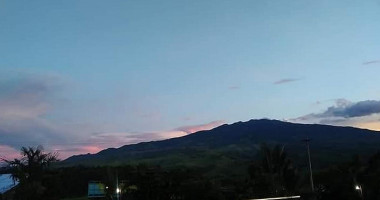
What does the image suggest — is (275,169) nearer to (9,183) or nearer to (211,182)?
(211,182)

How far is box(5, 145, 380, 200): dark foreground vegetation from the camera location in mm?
40156

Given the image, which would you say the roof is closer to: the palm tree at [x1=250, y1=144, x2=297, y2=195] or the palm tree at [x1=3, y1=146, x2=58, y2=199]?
the palm tree at [x1=3, y1=146, x2=58, y2=199]

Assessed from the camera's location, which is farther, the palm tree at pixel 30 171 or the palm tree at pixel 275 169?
the palm tree at pixel 275 169

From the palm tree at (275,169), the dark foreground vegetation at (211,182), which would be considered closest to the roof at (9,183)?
the dark foreground vegetation at (211,182)

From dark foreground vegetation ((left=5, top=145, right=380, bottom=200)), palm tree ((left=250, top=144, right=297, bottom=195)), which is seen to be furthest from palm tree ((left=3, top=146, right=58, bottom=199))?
palm tree ((left=250, top=144, right=297, bottom=195))

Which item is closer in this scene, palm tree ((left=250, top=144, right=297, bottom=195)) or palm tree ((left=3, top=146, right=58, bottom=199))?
palm tree ((left=3, top=146, right=58, bottom=199))

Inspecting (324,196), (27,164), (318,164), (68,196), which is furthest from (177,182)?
(318,164)

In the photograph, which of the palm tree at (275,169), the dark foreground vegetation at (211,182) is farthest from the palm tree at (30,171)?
the palm tree at (275,169)

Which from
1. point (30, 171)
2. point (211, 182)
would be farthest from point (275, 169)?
point (30, 171)

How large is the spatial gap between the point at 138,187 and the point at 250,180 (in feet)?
50.9

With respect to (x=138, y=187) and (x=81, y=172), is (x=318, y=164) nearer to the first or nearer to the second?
(x=81, y=172)

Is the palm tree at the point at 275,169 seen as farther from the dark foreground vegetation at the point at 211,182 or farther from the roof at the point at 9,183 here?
the roof at the point at 9,183

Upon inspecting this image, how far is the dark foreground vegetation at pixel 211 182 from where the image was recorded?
40.2 m

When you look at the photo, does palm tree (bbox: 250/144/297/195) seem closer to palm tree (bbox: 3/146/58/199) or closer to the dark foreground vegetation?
the dark foreground vegetation
